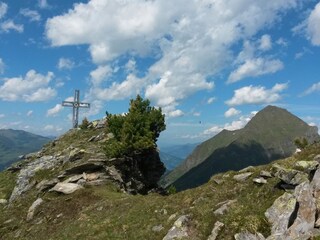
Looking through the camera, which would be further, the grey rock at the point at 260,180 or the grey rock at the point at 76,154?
the grey rock at the point at 76,154


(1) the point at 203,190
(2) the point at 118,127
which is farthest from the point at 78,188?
(1) the point at 203,190

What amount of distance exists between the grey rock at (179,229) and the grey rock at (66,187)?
76.7 feet

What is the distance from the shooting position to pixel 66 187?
4797cm

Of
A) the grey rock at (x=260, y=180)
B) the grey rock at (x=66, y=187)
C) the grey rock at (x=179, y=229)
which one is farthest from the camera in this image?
the grey rock at (x=66, y=187)

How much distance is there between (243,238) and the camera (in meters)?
21.9

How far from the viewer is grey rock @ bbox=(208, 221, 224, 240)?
2392cm

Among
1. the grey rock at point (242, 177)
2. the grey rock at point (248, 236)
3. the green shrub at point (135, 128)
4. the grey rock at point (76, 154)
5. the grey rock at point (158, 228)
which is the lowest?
the grey rock at point (158, 228)

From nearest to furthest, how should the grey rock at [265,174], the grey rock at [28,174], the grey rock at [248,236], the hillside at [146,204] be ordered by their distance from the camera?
the grey rock at [248,236], the hillside at [146,204], the grey rock at [265,174], the grey rock at [28,174]

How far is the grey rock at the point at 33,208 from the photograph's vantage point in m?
Answer: 43.7

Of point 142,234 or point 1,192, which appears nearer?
point 142,234

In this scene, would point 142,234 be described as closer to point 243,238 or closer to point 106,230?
point 106,230

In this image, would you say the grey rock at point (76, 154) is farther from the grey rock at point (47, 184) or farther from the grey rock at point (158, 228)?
the grey rock at point (158, 228)

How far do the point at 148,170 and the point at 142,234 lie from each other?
3845cm

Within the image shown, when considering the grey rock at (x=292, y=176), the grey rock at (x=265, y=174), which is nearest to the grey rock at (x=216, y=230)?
the grey rock at (x=292, y=176)
